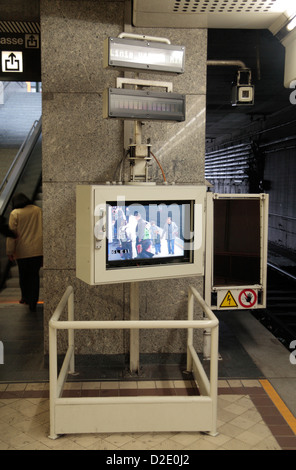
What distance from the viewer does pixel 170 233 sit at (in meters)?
4.26

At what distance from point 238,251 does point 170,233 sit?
6.80ft

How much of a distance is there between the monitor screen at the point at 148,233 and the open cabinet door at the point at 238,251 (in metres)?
0.85

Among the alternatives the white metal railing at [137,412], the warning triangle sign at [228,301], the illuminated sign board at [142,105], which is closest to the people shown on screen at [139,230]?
the white metal railing at [137,412]

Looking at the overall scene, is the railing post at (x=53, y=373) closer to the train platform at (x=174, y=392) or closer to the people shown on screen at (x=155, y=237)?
the train platform at (x=174, y=392)

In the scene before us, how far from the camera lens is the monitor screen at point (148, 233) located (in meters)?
4.00

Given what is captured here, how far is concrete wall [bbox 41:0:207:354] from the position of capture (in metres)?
5.04

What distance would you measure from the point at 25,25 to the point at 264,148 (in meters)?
15.4

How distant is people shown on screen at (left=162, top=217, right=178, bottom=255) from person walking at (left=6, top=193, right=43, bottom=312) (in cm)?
341

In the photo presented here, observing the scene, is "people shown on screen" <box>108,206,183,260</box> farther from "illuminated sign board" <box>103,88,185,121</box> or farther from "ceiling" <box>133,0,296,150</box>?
"ceiling" <box>133,0,296,150</box>

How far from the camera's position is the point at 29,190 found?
35.0 ft

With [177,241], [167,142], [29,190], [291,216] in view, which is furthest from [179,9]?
[291,216]

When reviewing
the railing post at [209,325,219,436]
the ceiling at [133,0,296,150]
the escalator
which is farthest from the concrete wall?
the escalator

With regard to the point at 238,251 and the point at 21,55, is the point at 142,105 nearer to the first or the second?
the point at 238,251
